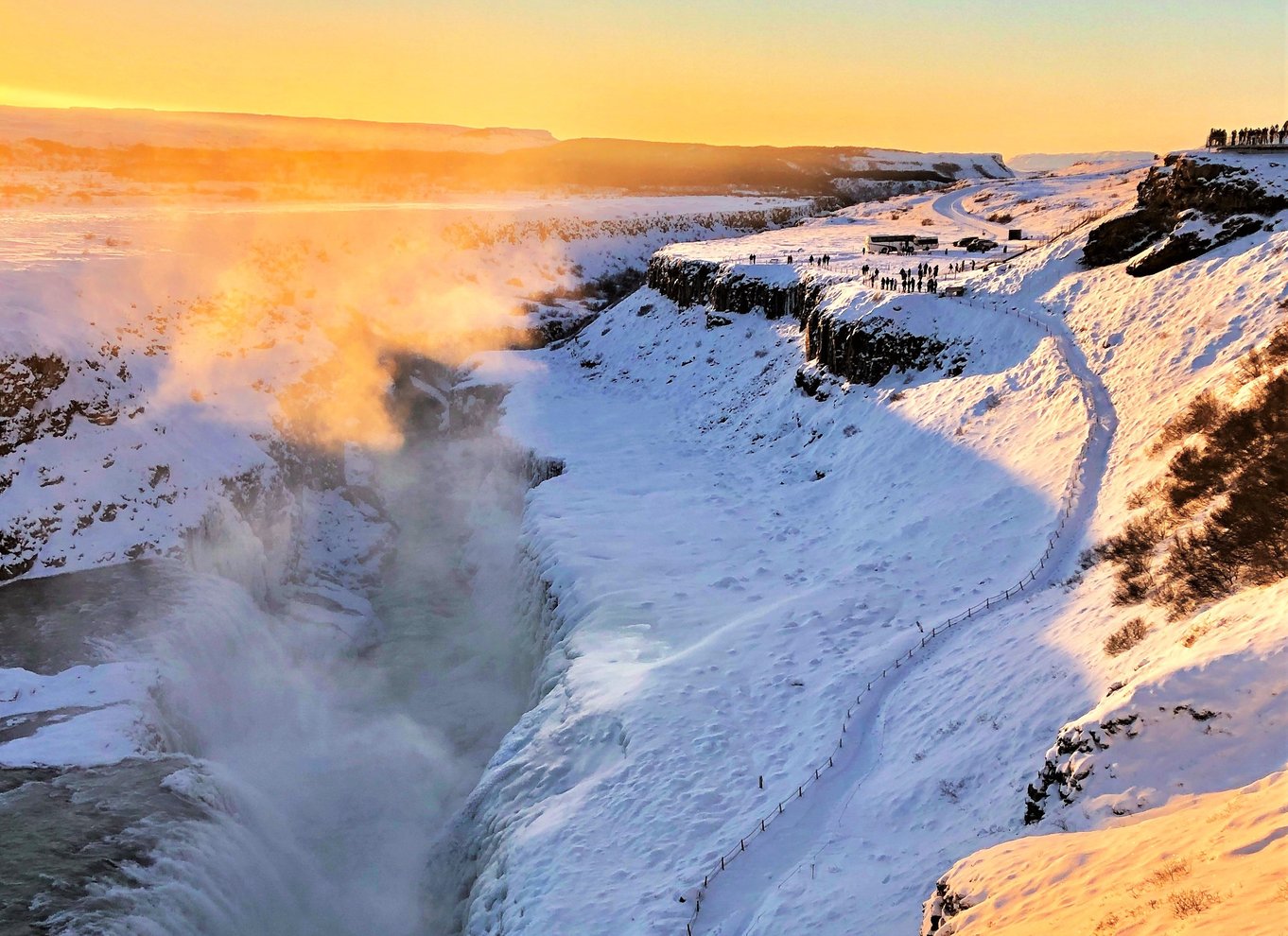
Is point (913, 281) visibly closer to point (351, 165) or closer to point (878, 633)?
point (878, 633)

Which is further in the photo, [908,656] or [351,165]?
[351,165]

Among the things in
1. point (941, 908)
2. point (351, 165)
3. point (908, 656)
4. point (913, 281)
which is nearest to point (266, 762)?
point (908, 656)

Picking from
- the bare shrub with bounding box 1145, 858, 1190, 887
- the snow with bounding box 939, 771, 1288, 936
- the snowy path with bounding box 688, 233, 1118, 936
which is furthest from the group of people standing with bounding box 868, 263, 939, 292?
the bare shrub with bounding box 1145, 858, 1190, 887

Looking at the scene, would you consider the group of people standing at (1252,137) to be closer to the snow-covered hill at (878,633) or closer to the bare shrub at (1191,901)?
the snow-covered hill at (878,633)

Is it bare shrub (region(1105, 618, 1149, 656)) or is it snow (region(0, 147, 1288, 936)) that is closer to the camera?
snow (region(0, 147, 1288, 936))

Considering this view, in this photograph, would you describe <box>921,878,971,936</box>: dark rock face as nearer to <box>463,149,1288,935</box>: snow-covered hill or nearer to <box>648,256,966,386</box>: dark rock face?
<box>463,149,1288,935</box>: snow-covered hill

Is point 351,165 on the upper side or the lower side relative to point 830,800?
upper

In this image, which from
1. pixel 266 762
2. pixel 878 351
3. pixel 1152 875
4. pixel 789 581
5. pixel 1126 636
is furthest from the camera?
pixel 878 351

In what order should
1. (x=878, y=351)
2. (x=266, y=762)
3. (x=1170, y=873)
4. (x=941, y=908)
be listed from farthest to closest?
(x=878, y=351) < (x=266, y=762) < (x=941, y=908) < (x=1170, y=873)
